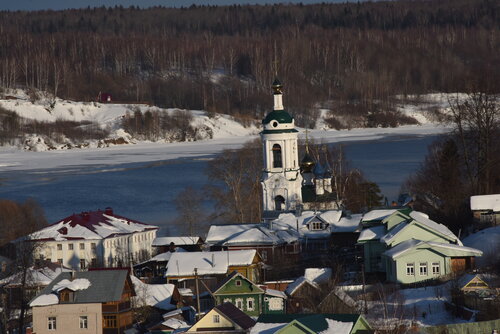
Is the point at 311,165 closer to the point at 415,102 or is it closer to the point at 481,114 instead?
the point at 481,114

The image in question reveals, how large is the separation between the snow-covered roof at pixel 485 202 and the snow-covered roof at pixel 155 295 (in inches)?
305

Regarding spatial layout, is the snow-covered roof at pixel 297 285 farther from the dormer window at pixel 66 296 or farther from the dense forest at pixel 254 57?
the dense forest at pixel 254 57

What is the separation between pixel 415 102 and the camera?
102 meters

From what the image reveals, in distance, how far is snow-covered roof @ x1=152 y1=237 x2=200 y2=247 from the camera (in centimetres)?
2966

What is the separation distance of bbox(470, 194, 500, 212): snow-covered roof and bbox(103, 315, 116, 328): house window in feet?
31.8

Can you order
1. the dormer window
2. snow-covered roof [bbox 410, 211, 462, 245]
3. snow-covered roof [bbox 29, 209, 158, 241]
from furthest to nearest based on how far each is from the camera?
snow-covered roof [bbox 29, 209, 158, 241]
snow-covered roof [bbox 410, 211, 462, 245]
the dormer window

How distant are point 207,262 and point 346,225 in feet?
17.1

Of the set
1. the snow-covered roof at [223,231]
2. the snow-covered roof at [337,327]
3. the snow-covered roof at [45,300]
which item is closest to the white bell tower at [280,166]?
the snow-covered roof at [223,231]

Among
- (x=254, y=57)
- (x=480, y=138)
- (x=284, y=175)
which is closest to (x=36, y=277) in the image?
(x=284, y=175)

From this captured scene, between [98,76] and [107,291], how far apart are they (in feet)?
246

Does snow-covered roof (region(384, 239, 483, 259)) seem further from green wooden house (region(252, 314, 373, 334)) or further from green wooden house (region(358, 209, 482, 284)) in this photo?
green wooden house (region(252, 314, 373, 334))

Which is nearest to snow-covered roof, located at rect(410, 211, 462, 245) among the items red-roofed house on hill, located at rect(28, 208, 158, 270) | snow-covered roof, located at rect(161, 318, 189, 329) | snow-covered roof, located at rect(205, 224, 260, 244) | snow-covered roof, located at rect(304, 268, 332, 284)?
snow-covered roof, located at rect(304, 268, 332, 284)

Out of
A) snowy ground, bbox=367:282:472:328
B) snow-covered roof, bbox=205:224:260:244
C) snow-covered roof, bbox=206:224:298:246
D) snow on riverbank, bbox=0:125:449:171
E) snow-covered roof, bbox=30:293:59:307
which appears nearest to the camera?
snowy ground, bbox=367:282:472:328

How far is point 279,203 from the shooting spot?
3197cm
